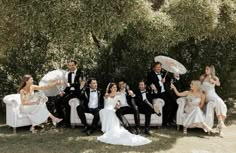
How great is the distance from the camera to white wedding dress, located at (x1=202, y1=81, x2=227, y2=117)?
31.3 ft

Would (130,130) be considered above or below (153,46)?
below

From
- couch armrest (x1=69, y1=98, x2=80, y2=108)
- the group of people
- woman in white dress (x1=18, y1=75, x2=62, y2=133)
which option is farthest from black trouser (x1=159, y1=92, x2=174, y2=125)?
woman in white dress (x1=18, y1=75, x2=62, y2=133)

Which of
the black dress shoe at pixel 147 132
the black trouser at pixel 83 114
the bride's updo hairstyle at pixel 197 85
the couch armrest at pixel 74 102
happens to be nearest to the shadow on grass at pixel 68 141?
the black dress shoe at pixel 147 132

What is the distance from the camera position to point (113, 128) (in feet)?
29.2

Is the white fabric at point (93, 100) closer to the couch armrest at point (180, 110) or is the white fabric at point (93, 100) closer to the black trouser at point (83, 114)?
the black trouser at point (83, 114)

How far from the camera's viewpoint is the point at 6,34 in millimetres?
9805

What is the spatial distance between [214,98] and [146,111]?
1.55 m

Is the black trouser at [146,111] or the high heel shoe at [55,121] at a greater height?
the black trouser at [146,111]

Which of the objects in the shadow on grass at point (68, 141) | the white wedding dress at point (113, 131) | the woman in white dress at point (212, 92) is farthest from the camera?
the woman in white dress at point (212, 92)

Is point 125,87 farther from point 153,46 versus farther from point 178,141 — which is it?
point 178,141

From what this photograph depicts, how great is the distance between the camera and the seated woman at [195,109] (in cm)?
927

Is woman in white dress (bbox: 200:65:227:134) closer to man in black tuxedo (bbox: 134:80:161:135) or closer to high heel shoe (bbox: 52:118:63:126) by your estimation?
man in black tuxedo (bbox: 134:80:161:135)

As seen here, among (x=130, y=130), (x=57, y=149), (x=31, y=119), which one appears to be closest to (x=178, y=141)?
(x=130, y=130)

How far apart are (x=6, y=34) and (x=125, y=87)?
2924 mm
